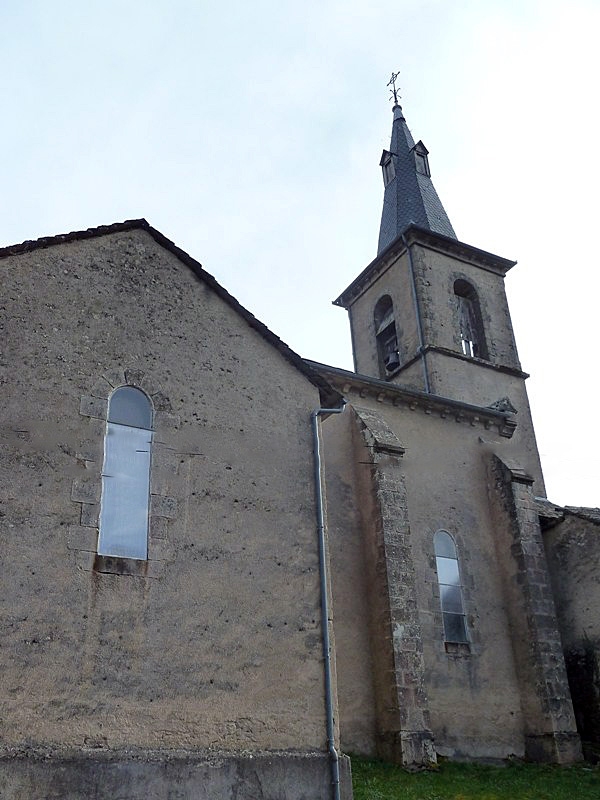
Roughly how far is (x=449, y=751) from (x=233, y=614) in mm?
6831

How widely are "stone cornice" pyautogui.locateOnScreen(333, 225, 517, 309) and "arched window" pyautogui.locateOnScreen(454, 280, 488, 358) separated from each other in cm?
99

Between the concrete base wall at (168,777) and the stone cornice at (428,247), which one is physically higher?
the stone cornice at (428,247)

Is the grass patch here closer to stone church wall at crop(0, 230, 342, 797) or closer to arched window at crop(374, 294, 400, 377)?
stone church wall at crop(0, 230, 342, 797)

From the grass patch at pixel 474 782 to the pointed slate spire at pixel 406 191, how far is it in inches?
621

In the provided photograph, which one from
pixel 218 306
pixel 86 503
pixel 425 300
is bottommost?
pixel 86 503

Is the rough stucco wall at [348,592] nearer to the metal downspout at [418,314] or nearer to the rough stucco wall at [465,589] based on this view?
the rough stucco wall at [465,589]

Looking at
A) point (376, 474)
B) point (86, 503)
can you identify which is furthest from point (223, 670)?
point (376, 474)

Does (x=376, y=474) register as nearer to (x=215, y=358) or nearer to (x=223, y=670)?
(x=215, y=358)

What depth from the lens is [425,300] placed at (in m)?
22.4

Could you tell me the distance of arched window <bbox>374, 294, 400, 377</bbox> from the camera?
23.4 m

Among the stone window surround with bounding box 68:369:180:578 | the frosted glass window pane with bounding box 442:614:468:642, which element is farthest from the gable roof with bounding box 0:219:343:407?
the frosted glass window pane with bounding box 442:614:468:642

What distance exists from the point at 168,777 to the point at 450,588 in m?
8.70

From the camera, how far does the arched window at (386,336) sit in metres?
23.4

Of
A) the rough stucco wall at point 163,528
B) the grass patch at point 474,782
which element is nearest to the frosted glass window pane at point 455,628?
the grass patch at point 474,782
